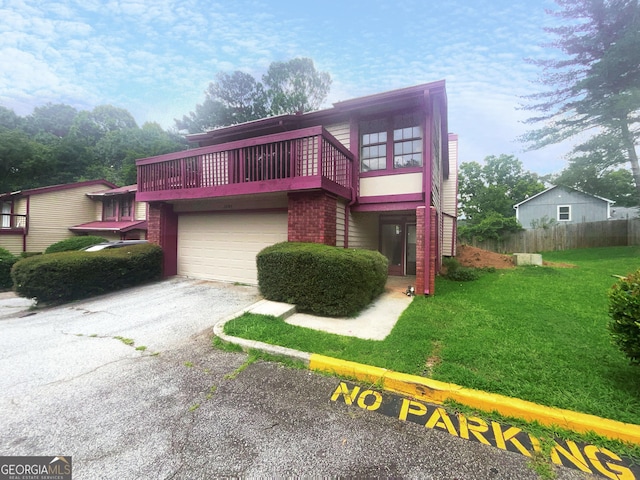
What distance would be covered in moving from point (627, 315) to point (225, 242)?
822 centimetres

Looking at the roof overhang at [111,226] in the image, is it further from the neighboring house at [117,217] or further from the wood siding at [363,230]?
the wood siding at [363,230]

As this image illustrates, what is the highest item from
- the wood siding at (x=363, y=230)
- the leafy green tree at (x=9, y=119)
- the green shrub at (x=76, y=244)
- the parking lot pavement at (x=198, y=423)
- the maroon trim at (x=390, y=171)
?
the leafy green tree at (x=9, y=119)

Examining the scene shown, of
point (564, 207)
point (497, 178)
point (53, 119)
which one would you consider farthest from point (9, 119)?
point (497, 178)

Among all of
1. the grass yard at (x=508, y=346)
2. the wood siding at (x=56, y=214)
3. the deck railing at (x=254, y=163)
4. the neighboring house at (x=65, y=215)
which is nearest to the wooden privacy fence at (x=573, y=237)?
the grass yard at (x=508, y=346)

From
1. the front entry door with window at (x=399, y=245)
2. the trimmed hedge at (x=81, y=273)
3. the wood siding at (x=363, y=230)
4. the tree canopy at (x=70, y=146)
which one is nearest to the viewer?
the trimmed hedge at (x=81, y=273)

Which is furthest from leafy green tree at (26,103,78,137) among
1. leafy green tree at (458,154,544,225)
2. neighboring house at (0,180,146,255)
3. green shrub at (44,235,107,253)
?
leafy green tree at (458,154,544,225)

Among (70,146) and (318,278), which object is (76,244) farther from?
(70,146)

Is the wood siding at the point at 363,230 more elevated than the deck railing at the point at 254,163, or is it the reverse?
the deck railing at the point at 254,163

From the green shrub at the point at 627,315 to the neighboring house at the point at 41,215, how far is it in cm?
2428

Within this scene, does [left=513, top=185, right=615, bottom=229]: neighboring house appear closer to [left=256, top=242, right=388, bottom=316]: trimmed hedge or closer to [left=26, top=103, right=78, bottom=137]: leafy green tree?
[left=256, top=242, right=388, bottom=316]: trimmed hedge

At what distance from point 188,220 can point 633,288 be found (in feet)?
32.4

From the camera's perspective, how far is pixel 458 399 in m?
2.49

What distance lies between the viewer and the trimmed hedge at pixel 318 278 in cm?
492

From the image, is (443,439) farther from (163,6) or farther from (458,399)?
(163,6)
